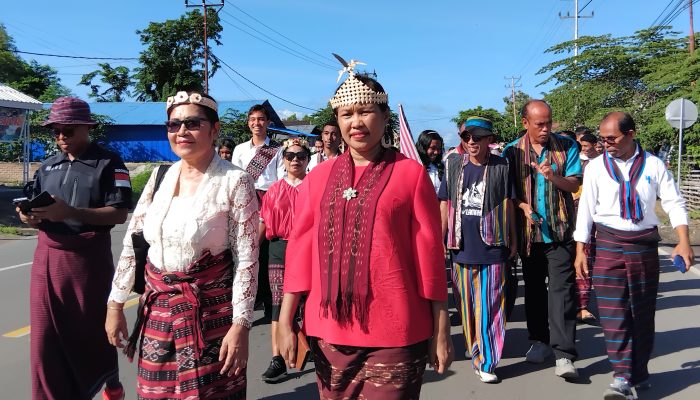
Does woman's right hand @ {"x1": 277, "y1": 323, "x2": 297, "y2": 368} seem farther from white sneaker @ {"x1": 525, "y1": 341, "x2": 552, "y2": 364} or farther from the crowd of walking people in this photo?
white sneaker @ {"x1": 525, "y1": 341, "x2": 552, "y2": 364}

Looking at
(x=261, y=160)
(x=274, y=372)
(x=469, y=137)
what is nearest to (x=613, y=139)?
(x=469, y=137)

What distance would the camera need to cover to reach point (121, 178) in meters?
3.60

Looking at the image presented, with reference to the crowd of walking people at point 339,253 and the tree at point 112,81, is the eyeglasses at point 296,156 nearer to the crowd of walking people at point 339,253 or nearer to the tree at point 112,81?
the crowd of walking people at point 339,253

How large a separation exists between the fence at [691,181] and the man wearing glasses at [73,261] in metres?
18.4

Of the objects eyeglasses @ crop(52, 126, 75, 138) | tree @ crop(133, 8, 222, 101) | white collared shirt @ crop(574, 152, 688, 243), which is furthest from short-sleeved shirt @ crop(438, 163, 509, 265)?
tree @ crop(133, 8, 222, 101)

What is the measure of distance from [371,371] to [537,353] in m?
3.02

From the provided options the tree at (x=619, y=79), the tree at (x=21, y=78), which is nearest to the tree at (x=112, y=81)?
the tree at (x=21, y=78)

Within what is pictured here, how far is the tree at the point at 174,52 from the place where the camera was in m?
40.1

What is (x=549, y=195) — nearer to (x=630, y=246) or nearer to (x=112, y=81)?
(x=630, y=246)

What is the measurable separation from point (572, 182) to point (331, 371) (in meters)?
2.98

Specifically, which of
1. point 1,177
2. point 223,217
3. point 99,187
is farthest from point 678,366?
point 1,177

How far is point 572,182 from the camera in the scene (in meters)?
4.66

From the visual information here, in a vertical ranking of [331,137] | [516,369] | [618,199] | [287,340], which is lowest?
[516,369]

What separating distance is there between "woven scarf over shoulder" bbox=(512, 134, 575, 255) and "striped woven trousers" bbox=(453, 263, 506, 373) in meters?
0.42
